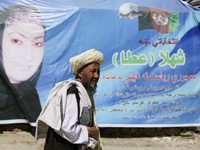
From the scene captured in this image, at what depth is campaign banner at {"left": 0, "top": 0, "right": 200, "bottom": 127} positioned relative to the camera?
4.02 m

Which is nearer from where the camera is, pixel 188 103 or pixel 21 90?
pixel 21 90

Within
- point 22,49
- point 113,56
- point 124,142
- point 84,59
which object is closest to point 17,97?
point 22,49

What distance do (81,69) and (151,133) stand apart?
3.36 metres

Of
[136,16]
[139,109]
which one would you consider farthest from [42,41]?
[139,109]

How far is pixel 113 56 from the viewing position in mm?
4227

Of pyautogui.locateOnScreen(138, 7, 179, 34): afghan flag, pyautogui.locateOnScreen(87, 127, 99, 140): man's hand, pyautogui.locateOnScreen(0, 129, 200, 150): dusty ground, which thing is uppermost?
pyautogui.locateOnScreen(138, 7, 179, 34): afghan flag

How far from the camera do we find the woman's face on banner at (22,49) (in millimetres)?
3986

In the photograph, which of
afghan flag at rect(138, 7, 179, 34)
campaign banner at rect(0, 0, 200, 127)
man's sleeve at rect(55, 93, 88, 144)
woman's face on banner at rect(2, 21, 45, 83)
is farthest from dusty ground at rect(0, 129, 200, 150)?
man's sleeve at rect(55, 93, 88, 144)

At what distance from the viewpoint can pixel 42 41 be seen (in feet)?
13.4

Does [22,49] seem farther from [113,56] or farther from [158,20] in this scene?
[158,20]

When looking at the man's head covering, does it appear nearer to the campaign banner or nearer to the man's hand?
the man's hand

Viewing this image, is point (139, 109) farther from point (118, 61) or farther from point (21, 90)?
point (21, 90)

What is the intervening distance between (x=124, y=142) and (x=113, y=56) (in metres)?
1.55

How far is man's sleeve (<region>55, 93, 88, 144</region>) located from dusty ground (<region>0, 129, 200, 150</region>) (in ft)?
8.95
